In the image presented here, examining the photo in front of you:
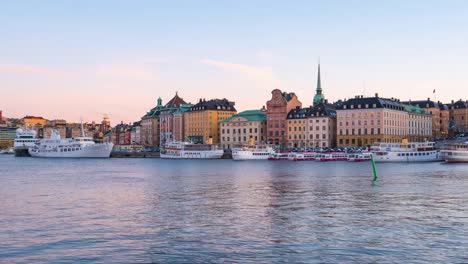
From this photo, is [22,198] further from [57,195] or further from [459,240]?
[459,240]

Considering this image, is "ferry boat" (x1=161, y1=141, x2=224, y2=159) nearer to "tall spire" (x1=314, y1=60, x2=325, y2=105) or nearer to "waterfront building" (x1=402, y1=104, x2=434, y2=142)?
"tall spire" (x1=314, y1=60, x2=325, y2=105)

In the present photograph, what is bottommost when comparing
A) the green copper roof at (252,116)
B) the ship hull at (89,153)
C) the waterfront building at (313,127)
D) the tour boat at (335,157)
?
the tour boat at (335,157)

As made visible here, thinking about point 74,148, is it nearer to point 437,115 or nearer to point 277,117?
point 277,117

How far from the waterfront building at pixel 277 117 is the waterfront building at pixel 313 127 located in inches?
82.1

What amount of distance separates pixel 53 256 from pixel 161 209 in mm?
14270

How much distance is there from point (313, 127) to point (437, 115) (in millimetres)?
50200

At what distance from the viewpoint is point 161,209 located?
37312 mm

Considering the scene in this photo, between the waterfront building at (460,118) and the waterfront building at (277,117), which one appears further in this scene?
the waterfront building at (460,118)

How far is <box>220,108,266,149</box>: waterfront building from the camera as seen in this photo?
184 meters

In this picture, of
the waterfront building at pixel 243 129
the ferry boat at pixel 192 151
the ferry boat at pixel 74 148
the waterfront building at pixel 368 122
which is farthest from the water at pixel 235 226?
the waterfront building at pixel 243 129

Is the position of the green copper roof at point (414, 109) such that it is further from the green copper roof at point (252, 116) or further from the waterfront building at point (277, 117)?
the green copper roof at point (252, 116)

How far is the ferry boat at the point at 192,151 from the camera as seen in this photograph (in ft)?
530

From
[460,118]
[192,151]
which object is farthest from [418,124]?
[192,151]

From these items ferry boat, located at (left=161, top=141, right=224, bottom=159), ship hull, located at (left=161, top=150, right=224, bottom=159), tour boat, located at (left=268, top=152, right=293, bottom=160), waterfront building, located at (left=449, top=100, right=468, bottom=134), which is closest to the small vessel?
ferry boat, located at (left=161, top=141, right=224, bottom=159)
